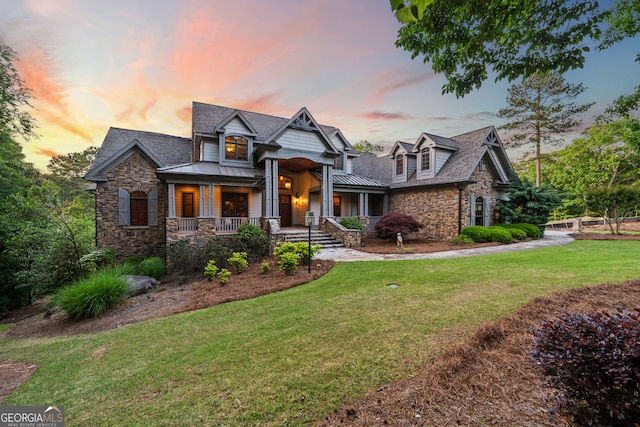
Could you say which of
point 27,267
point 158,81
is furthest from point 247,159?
point 27,267

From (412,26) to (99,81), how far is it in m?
13.3

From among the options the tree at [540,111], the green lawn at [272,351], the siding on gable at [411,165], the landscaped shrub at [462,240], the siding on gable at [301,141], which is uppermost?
the tree at [540,111]

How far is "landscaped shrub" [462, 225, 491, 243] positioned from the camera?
1338 cm

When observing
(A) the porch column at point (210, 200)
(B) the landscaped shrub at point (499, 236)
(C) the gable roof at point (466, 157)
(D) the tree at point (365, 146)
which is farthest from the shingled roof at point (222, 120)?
(D) the tree at point (365, 146)

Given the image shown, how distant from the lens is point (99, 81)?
36.0ft

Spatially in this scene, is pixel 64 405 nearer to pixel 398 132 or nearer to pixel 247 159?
pixel 247 159

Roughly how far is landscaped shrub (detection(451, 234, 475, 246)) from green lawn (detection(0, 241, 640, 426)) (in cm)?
639

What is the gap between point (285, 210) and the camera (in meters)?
17.6

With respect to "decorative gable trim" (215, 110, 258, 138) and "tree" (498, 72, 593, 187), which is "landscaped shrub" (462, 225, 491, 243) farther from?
"tree" (498, 72, 593, 187)

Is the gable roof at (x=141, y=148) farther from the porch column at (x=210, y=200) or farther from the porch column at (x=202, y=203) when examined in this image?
the porch column at (x=210, y=200)

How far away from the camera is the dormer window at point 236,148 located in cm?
1442

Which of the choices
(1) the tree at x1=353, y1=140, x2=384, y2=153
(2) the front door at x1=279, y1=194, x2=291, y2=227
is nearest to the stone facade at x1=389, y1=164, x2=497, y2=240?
(2) the front door at x1=279, y1=194, x2=291, y2=227

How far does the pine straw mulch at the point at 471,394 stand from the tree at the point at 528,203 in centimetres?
1595

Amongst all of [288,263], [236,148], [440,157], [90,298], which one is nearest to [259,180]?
[236,148]
